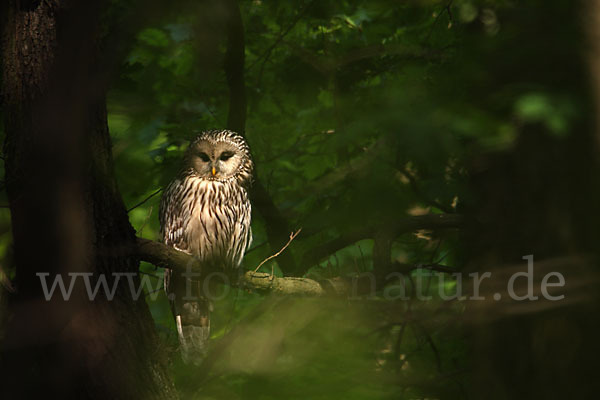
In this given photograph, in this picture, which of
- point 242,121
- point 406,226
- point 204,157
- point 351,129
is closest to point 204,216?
point 204,157

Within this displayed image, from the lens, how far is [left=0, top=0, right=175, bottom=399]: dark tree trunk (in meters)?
2.79

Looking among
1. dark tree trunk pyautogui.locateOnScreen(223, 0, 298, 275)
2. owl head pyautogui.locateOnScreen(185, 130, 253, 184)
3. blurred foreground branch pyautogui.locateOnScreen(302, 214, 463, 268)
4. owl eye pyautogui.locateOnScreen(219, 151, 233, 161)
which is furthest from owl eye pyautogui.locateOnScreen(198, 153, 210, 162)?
blurred foreground branch pyautogui.locateOnScreen(302, 214, 463, 268)

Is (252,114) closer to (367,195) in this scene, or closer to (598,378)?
(367,195)

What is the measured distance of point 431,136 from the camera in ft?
4.91

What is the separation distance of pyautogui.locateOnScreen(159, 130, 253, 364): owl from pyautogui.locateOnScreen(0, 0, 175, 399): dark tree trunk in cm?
191

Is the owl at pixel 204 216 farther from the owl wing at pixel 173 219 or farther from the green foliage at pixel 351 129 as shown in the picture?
the green foliage at pixel 351 129

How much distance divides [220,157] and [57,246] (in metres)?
2.48

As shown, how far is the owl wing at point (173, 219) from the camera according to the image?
5.19 meters

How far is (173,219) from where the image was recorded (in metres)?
5.21

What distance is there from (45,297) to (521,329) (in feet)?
6.78

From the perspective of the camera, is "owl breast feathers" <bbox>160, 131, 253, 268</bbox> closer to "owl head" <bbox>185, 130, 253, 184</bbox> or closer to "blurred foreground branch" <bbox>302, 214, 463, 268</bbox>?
"owl head" <bbox>185, 130, 253, 184</bbox>

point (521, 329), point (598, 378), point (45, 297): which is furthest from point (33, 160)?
point (598, 378)

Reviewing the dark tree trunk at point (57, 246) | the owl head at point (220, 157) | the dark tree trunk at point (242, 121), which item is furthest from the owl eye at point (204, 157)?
the dark tree trunk at point (57, 246)

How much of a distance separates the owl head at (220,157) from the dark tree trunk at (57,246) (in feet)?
6.26
